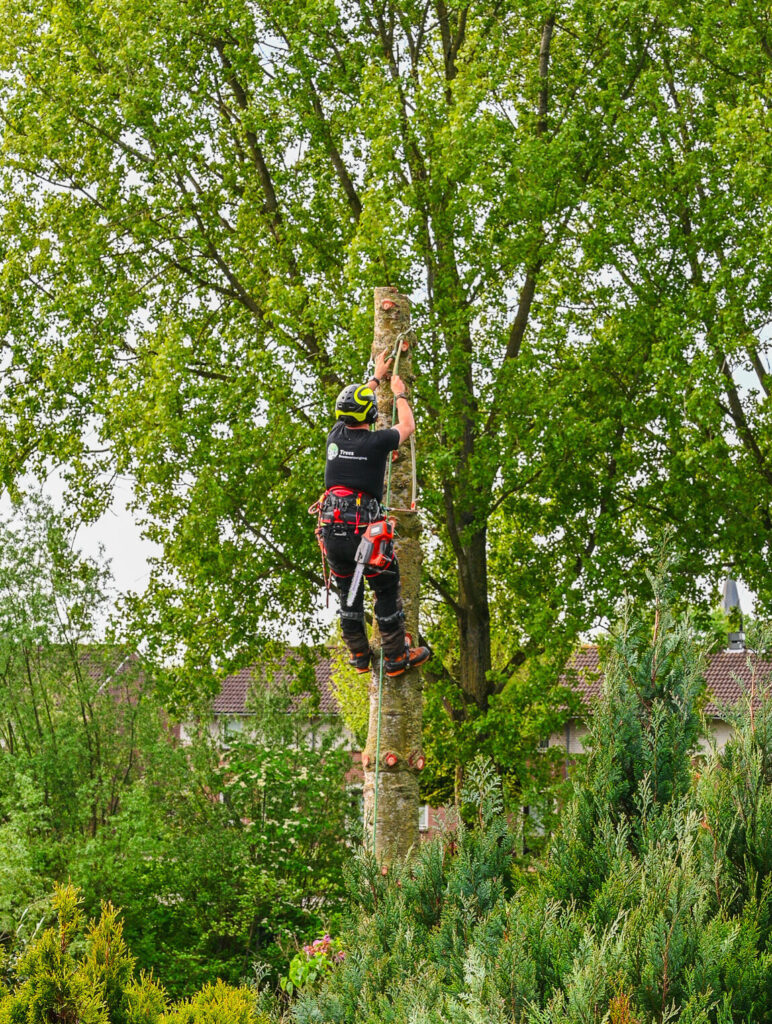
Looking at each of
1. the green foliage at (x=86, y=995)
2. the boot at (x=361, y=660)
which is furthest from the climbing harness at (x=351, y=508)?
the green foliage at (x=86, y=995)

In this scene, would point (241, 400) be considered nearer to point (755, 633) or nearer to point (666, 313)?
point (666, 313)

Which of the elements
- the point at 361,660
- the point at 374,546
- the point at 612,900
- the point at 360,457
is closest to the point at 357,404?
the point at 360,457

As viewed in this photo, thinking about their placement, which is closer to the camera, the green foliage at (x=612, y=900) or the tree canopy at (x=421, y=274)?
the green foliage at (x=612, y=900)

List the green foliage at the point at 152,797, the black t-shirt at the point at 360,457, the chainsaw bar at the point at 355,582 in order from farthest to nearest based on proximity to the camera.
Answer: the green foliage at the point at 152,797
the chainsaw bar at the point at 355,582
the black t-shirt at the point at 360,457

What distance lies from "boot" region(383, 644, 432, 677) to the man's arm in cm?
146

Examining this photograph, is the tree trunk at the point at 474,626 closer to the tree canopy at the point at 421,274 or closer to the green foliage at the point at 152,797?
the tree canopy at the point at 421,274

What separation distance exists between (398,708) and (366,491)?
1.54 metres

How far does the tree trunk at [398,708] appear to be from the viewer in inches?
323

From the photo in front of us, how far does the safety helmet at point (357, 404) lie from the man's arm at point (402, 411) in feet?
0.67

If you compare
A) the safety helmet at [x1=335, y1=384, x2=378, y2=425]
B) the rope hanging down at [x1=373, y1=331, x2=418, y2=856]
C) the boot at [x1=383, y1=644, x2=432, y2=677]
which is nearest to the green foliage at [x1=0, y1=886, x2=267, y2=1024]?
the rope hanging down at [x1=373, y1=331, x2=418, y2=856]

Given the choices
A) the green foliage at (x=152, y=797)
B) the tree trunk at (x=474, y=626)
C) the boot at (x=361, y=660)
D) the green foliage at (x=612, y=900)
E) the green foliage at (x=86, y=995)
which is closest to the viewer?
the green foliage at (x=612, y=900)

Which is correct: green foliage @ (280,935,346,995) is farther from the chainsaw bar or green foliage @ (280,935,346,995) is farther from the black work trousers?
the chainsaw bar

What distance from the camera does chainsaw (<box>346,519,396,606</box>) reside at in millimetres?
8008

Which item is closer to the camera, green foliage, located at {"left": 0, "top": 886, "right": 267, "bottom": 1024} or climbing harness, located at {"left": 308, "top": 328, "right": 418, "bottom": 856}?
green foliage, located at {"left": 0, "top": 886, "right": 267, "bottom": 1024}
